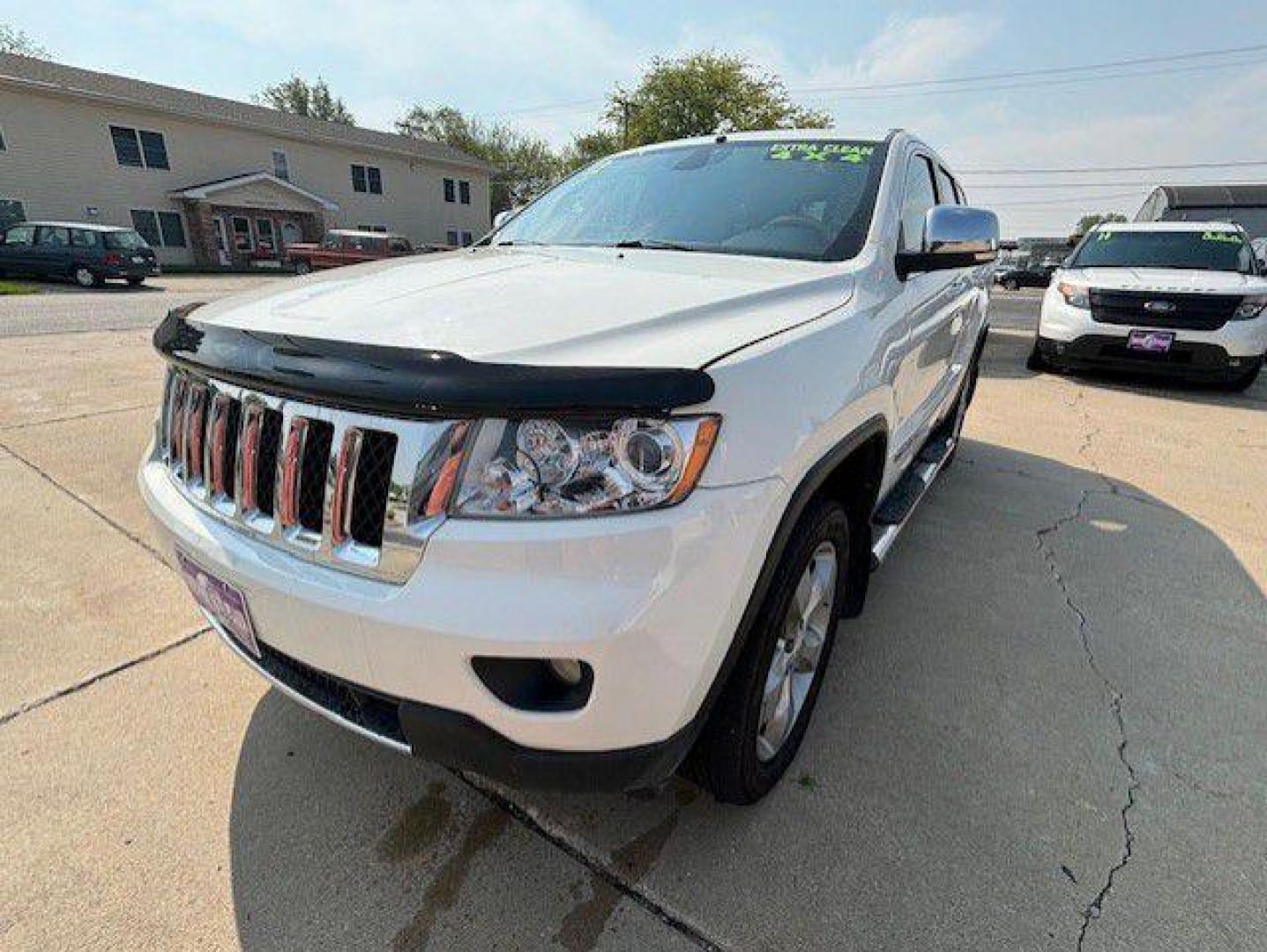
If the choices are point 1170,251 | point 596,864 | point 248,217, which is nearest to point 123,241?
point 248,217

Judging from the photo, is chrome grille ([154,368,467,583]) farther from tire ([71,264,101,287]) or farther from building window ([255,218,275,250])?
building window ([255,218,275,250])

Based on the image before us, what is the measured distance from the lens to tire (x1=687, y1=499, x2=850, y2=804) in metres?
1.60

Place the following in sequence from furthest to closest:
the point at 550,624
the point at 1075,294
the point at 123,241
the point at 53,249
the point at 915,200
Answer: the point at 123,241
the point at 53,249
the point at 1075,294
the point at 915,200
the point at 550,624

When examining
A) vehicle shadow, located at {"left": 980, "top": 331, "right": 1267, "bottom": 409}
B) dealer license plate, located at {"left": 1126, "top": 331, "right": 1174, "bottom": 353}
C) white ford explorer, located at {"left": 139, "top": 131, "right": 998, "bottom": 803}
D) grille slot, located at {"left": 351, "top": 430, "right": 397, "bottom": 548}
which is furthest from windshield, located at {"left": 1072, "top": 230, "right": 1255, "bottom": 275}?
grille slot, located at {"left": 351, "top": 430, "right": 397, "bottom": 548}

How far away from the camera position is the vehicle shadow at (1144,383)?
7168mm

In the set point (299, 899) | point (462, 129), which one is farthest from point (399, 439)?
point (462, 129)

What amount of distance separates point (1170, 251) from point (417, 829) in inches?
376

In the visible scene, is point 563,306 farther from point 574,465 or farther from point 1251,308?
point 1251,308

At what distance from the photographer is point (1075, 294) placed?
7473 mm

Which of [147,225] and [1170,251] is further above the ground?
[1170,251]

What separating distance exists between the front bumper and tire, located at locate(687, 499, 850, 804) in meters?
0.21

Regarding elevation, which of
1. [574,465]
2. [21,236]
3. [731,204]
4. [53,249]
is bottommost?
[53,249]

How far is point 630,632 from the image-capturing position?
1221 millimetres

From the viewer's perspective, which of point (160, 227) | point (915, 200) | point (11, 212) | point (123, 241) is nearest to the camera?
point (915, 200)
